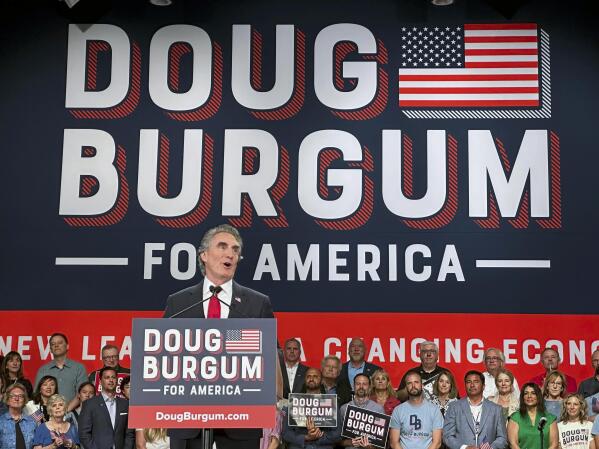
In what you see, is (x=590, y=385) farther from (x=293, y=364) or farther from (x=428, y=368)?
(x=293, y=364)

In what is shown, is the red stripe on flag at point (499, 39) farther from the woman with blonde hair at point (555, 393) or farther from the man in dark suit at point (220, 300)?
the man in dark suit at point (220, 300)

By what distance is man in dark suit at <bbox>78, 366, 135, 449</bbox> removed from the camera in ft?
28.7

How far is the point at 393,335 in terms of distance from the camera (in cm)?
1080

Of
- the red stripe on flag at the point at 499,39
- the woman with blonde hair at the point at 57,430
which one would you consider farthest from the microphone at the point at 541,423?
the red stripe on flag at the point at 499,39

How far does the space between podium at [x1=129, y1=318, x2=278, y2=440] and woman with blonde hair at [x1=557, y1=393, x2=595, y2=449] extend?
5101 millimetres

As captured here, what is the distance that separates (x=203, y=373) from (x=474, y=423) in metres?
4.97

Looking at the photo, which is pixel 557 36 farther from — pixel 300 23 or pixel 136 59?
pixel 136 59

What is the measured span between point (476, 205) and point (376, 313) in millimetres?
1785

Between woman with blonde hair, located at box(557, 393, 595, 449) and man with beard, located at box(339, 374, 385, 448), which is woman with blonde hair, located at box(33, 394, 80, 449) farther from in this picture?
woman with blonde hair, located at box(557, 393, 595, 449)

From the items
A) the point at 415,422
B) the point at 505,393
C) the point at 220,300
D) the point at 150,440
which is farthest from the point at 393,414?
the point at 220,300

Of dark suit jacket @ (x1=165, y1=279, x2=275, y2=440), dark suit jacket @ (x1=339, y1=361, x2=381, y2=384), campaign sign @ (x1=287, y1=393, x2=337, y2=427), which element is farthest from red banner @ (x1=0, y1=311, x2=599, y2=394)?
dark suit jacket @ (x1=165, y1=279, x2=275, y2=440)

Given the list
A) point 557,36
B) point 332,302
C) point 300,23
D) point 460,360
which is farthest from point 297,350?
point 557,36

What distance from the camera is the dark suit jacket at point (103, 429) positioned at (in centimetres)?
874

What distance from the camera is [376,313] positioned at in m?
10.9
